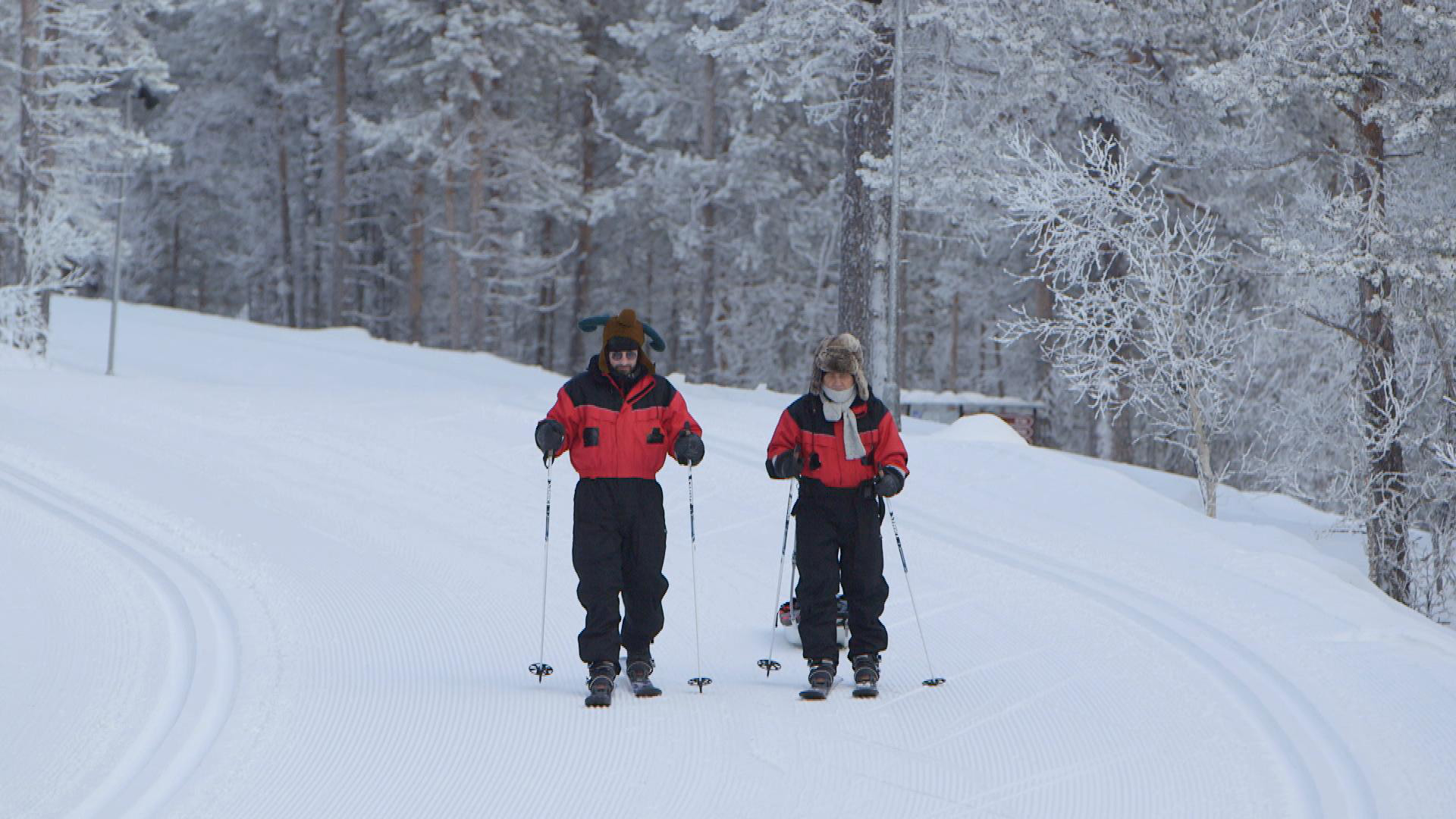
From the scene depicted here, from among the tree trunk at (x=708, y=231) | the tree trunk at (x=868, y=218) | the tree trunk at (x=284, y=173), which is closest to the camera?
the tree trunk at (x=868, y=218)

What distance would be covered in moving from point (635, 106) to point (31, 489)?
19.2 m

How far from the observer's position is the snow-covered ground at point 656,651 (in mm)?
4973

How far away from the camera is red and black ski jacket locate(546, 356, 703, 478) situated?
6066mm

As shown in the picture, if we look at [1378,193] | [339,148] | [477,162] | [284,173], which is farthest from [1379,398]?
[284,173]

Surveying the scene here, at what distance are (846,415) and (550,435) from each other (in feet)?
4.44

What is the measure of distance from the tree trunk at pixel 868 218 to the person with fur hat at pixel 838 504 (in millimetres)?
9137

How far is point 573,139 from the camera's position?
31047 millimetres

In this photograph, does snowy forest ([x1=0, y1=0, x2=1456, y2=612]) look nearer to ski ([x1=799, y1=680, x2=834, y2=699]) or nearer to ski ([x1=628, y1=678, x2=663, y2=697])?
ski ([x1=799, y1=680, x2=834, y2=699])

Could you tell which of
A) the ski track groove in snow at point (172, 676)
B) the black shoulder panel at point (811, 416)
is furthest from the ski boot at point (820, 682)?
the ski track groove in snow at point (172, 676)

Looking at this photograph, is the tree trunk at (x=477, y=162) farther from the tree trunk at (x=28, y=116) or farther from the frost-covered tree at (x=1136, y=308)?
the frost-covered tree at (x=1136, y=308)

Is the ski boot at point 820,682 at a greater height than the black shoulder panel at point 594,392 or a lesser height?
lesser

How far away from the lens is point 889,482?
237 inches

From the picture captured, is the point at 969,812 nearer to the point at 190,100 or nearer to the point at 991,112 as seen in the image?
the point at 991,112

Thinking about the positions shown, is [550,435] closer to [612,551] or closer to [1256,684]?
[612,551]
